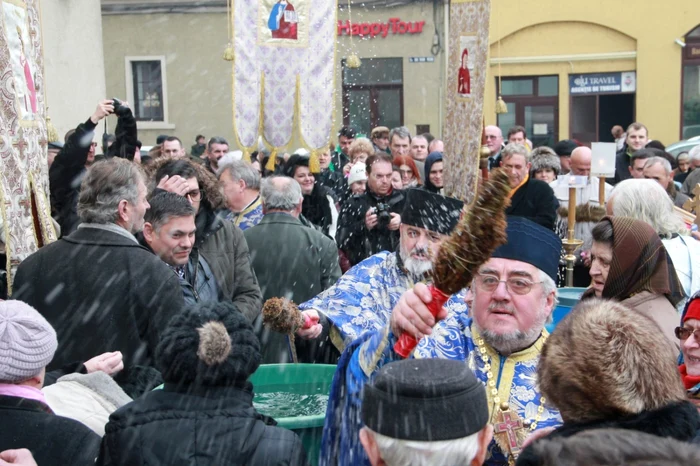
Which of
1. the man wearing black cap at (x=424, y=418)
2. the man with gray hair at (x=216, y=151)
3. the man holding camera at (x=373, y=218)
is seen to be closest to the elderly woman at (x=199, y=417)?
the man wearing black cap at (x=424, y=418)

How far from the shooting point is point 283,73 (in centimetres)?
780

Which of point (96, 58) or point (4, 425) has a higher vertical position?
point (96, 58)

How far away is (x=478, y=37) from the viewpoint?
6309 millimetres

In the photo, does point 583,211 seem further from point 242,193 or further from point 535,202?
point 242,193

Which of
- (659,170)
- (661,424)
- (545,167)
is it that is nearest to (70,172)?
(661,424)

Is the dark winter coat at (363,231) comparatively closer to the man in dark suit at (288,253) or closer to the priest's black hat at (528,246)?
the man in dark suit at (288,253)

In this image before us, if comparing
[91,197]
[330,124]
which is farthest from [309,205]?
[91,197]

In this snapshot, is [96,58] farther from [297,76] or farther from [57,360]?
[57,360]

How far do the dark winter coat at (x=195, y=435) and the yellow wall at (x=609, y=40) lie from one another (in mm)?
20015

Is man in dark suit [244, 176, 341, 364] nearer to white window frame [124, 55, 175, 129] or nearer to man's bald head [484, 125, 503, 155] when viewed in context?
man's bald head [484, 125, 503, 155]

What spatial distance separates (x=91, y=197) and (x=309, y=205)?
4.36 meters

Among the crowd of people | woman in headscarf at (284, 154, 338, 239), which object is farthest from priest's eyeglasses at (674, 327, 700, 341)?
woman in headscarf at (284, 154, 338, 239)

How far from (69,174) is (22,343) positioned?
294cm

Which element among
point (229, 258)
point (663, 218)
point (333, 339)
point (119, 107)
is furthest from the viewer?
point (119, 107)
